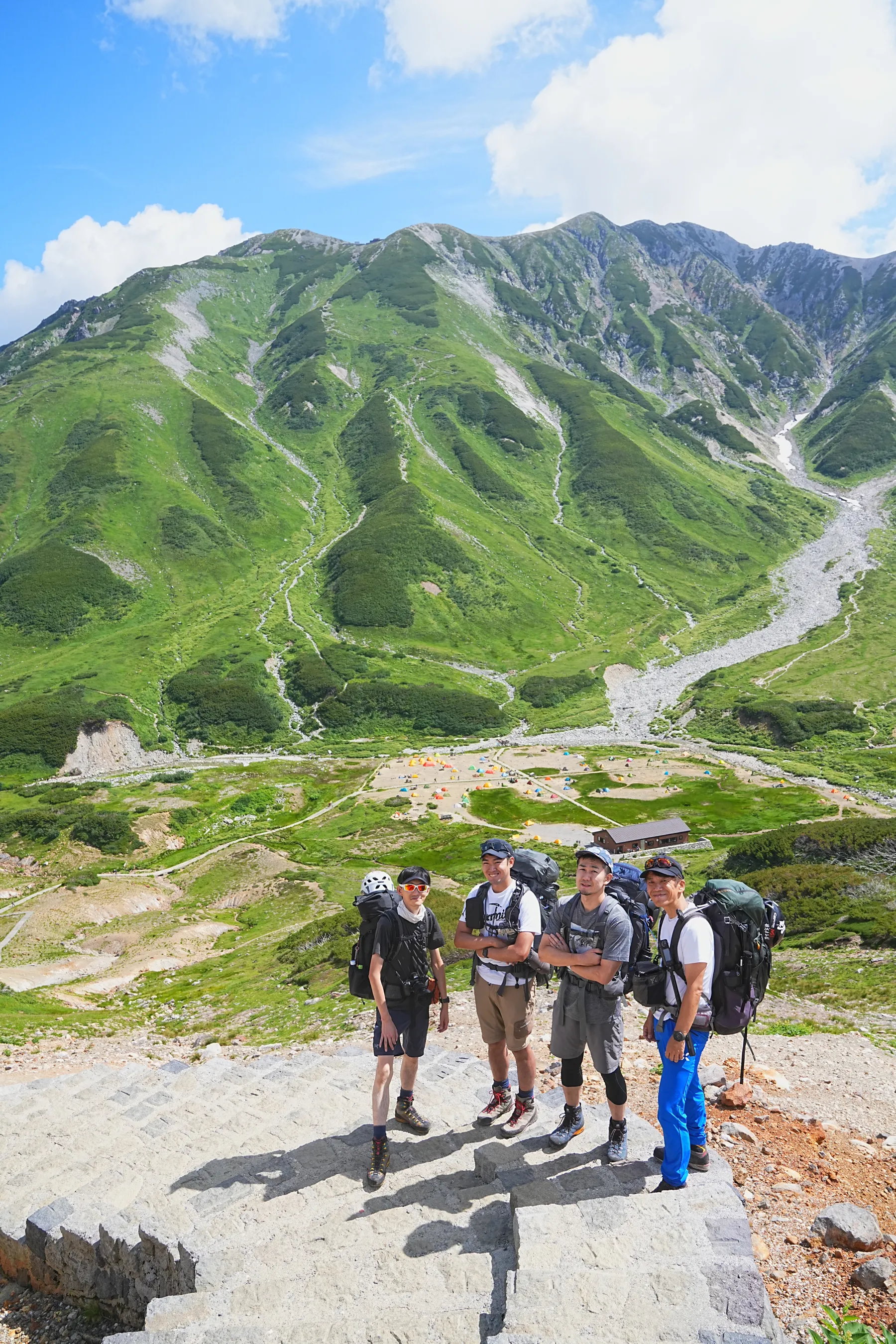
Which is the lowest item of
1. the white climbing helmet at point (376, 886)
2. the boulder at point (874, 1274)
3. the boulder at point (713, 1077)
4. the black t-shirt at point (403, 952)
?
the boulder at point (713, 1077)

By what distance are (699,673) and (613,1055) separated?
402ft

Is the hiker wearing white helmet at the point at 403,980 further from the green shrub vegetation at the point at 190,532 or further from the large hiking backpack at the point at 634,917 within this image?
the green shrub vegetation at the point at 190,532

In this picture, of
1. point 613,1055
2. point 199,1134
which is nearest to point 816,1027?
point 613,1055

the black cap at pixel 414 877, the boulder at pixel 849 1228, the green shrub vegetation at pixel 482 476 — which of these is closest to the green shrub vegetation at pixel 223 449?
the green shrub vegetation at pixel 482 476

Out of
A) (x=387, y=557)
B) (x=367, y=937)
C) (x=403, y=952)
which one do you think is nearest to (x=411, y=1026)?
(x=403, y=952)

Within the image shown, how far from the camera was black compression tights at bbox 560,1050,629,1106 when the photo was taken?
28.2 ft

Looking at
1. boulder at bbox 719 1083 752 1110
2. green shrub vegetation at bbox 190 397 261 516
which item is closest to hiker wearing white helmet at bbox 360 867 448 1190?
boulder at bbox 719 1083 752 1110

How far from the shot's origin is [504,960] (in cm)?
924

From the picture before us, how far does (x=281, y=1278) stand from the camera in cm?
732

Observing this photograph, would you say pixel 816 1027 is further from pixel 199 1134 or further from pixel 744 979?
pixel 199 1134

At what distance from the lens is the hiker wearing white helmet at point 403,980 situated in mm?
9375

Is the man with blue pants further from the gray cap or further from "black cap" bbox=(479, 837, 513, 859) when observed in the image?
"black cap" bbox=(479, 837, 513, 859)

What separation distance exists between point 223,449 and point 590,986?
193413 mm

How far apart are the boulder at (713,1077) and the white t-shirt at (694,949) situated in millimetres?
4024
